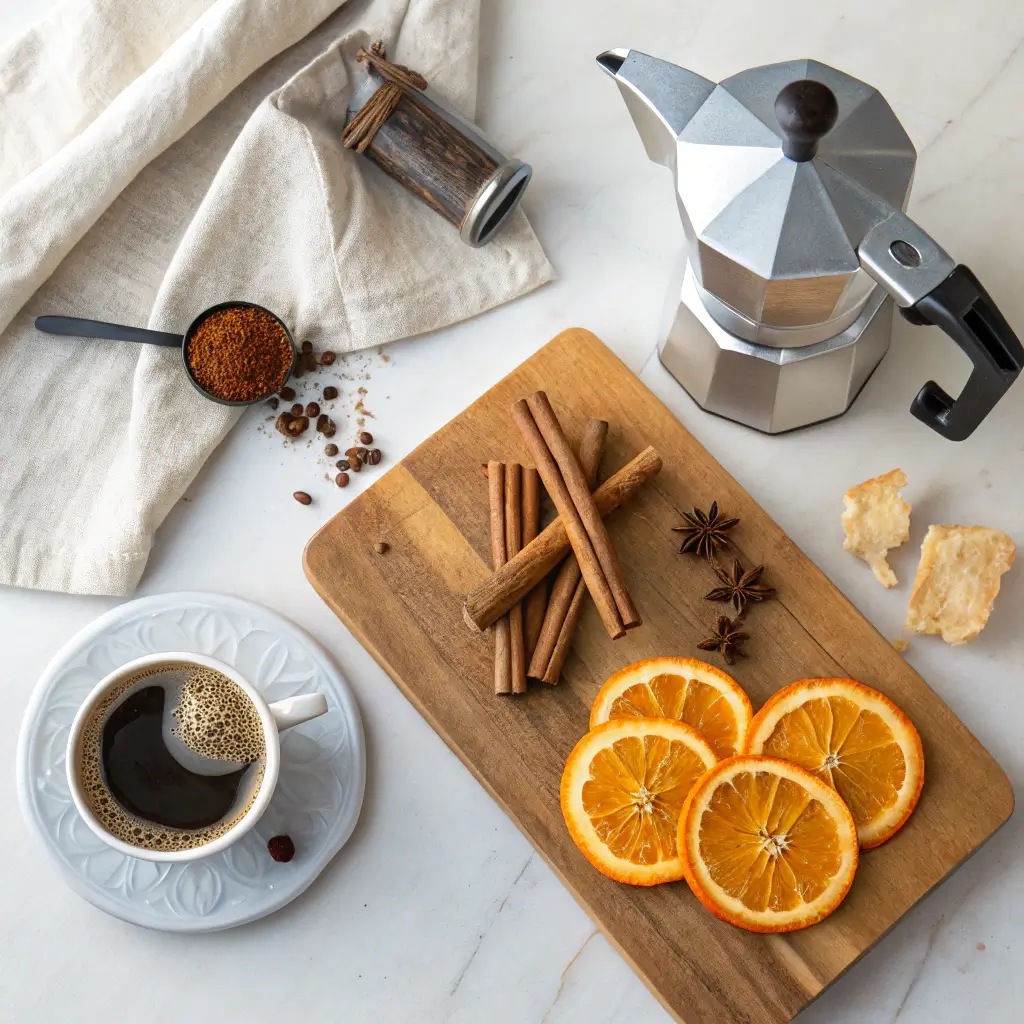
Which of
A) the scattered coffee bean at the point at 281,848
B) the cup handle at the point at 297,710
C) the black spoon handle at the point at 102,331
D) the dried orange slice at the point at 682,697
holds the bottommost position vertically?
the scattered coffee bean at the point at 281,848

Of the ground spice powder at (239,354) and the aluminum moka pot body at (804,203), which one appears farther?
the ground spice powder at (239,354)

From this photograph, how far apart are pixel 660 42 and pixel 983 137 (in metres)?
0.49

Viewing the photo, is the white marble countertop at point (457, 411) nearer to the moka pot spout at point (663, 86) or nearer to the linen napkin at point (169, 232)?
the linen napkin at point (169, 232)

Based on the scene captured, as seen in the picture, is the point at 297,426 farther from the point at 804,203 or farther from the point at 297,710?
the point at 804,203

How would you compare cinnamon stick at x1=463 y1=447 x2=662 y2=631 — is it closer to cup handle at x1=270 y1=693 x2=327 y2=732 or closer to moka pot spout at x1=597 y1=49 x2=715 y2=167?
cup handle at x1=270 y1=693 x2=327 y2=732

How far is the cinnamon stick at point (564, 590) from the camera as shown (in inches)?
52.7

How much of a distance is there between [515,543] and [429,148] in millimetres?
563

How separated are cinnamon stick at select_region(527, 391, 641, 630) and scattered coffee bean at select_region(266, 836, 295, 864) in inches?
20.5

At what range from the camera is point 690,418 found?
1.49 metres

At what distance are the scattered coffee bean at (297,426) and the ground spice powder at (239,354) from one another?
0.17 feet

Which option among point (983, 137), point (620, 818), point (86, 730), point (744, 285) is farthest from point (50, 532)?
point (983, 137)

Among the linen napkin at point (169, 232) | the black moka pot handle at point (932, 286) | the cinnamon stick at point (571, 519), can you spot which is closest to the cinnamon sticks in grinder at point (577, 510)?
the cinnamon stick at point (571, 519)

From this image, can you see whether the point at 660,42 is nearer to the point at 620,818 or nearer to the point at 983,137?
the point at 983,137

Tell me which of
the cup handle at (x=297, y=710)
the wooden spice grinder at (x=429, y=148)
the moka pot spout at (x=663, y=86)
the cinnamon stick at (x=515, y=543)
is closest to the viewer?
the moka pot spout at (x=663, y=86)
